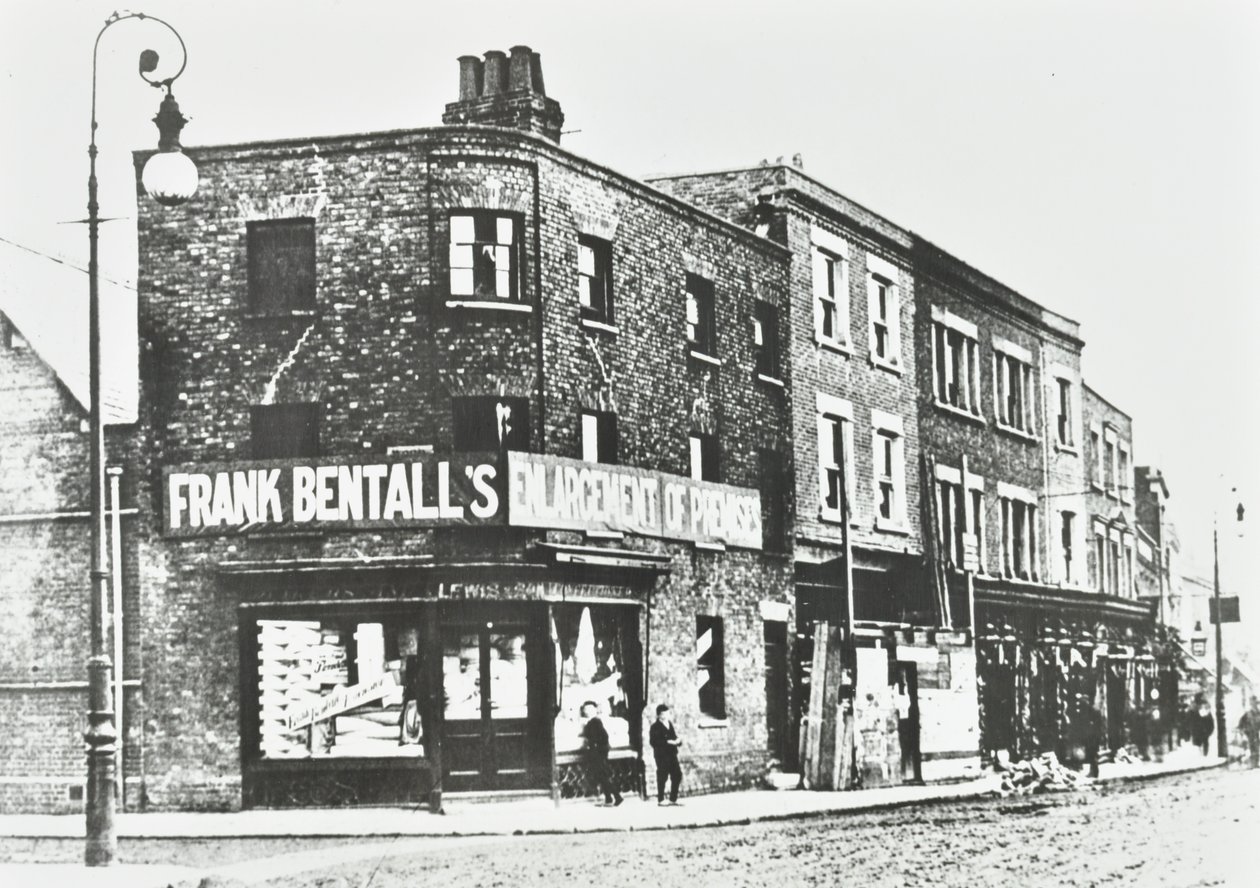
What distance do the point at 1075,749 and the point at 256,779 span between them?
2216 cm

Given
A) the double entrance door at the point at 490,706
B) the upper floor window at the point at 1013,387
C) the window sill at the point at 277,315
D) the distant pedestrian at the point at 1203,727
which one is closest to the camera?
the window sill at the point at 277,315

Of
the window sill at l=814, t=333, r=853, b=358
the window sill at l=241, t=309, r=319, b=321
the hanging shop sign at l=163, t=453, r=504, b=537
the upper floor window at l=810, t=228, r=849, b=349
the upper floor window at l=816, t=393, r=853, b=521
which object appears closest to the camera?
the hanging shop sign at l=163, t=453, r=504, b=537

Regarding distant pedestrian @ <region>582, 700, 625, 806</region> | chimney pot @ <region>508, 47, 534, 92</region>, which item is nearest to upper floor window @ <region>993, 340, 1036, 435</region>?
chimney pot @ <region>508, 47, 534, 92</region>

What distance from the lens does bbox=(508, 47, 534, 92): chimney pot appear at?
27422 mm

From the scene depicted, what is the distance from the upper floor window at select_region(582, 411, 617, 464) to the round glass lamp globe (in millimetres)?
9658

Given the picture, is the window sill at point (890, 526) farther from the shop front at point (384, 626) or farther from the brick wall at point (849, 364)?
the shop front at point (384, 626)

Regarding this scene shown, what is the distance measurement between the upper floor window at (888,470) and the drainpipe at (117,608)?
53.1ft

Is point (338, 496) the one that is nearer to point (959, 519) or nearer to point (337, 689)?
point (337, 689)

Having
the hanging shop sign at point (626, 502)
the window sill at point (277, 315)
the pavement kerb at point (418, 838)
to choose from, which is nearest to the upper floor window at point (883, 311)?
the hanging shop sign at point (626, 502)

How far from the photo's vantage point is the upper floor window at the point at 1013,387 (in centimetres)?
4266

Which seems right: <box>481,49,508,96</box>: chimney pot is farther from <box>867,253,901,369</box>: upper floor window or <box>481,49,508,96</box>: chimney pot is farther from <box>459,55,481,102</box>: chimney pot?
<box>867,253,901,369</box>: upper floor window

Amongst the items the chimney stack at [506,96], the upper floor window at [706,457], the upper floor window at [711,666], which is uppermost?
the chimney stack at [506,96]

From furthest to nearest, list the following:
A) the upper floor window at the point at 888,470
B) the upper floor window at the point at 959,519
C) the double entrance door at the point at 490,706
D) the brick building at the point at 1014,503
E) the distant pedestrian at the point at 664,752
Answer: the upper floor window at the point at 959,519 → the brick building at the point at 1014,503 → the upper floor window at the point at 888,470 → the distant pedestrian at the point at 664,752 → the double entrance door at the point at 490,706

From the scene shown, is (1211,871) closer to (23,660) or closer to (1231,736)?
(23,660)
